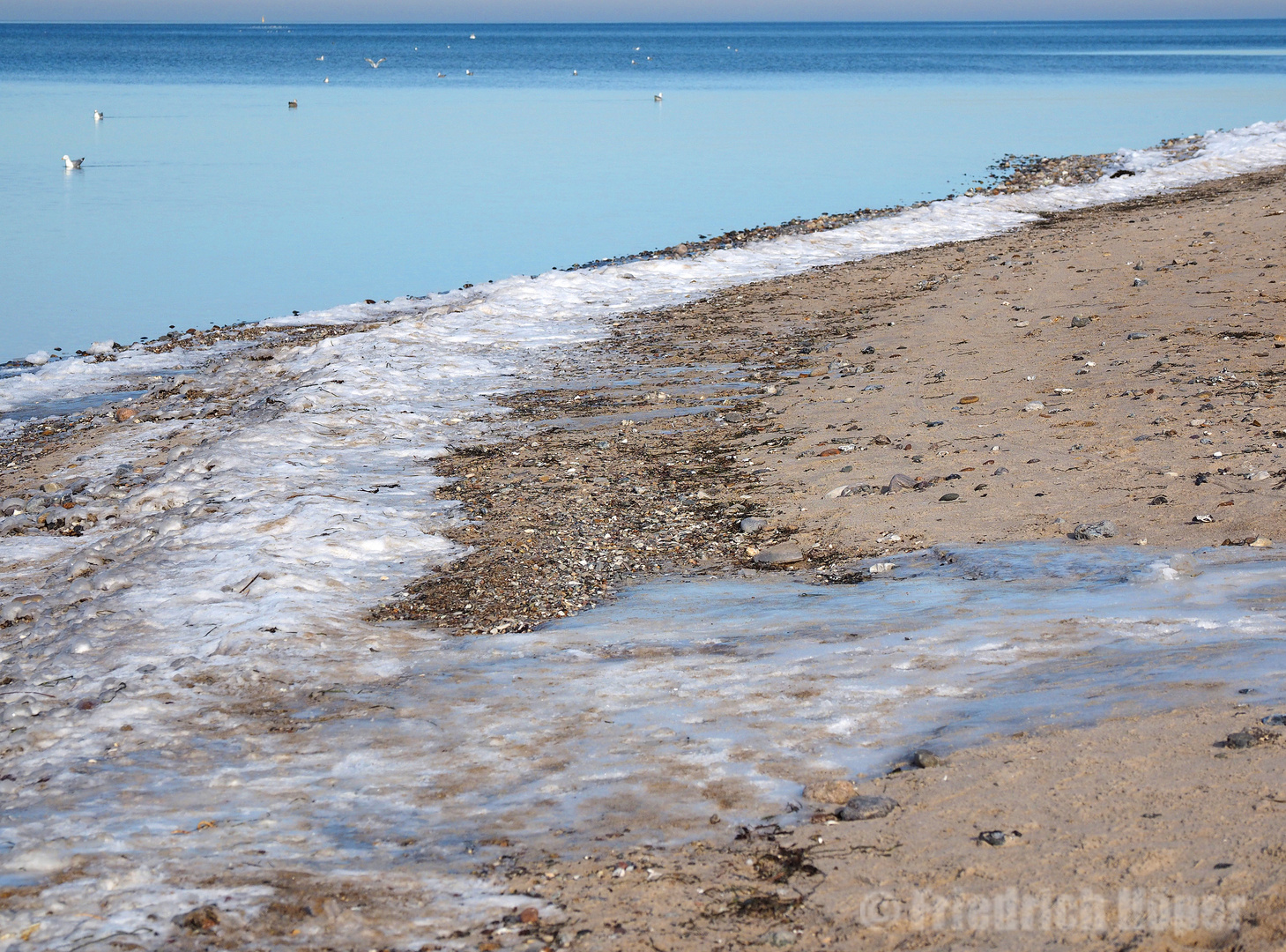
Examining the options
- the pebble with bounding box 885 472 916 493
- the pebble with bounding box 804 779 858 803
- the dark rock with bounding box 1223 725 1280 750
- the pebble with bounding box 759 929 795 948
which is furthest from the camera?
the pebble with bounding box 885 472 916 493

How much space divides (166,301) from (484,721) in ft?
46.2

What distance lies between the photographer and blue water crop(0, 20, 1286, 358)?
1819 centimetres

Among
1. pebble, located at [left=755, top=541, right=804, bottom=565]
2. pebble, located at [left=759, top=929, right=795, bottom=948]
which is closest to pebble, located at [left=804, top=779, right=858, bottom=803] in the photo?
pebble, located at [left=759, top=929, right=795, bottom=948]

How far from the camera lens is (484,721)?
456cm

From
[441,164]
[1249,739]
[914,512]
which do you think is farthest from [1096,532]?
[441,164]

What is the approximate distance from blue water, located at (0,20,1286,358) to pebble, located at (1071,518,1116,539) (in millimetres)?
12675

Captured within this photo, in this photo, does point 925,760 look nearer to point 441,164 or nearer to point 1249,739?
point 1249,739

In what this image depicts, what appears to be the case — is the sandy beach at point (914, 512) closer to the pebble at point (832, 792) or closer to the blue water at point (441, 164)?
the pebble at point (832, 792)

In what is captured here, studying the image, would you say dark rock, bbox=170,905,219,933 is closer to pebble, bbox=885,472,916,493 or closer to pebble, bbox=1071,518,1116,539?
pebble, bbox=1071,518,1116,539

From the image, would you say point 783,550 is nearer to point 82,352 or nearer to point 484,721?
point 484,721

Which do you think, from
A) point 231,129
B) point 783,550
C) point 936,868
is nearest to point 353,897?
point 936,868

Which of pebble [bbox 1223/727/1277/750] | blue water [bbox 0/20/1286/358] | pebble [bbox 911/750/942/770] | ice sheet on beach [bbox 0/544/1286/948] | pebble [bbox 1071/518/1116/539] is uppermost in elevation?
blue water [bbox 0/20/1286/358]

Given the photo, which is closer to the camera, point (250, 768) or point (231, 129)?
point (250, 768)

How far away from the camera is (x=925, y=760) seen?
384 centimetres
